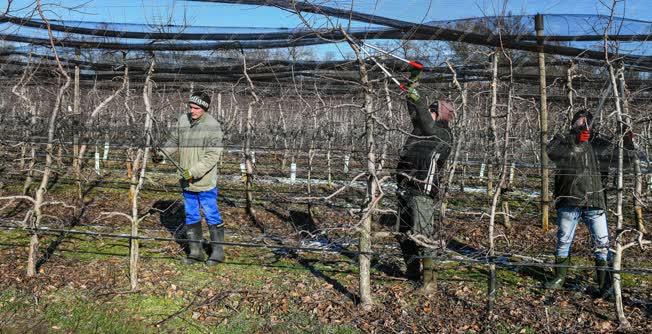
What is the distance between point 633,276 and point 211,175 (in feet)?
13.1

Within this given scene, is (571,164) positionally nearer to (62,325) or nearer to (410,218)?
(410,218)

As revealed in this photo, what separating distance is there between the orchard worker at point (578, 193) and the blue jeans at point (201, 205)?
297 centimetres

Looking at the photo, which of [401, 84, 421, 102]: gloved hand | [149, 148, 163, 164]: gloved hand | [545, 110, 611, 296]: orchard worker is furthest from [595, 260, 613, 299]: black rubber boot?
[149, 148, 163, 164]: gloved hand

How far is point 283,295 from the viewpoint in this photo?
4594mm

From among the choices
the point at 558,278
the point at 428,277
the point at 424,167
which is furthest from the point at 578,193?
the point at 428,277

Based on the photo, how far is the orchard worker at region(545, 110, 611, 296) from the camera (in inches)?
179

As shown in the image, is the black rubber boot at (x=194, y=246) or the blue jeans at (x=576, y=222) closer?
the blue jeans at (x=576, y=222)

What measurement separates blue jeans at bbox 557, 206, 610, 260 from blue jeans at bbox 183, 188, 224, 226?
2.99 m

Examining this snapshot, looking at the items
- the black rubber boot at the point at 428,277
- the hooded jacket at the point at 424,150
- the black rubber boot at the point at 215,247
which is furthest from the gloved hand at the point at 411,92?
the black rubber boot at the point at 215,247

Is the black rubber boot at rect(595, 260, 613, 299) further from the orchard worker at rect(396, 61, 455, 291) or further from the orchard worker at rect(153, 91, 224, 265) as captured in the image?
the orchard worker at rect(153, 91, 224, 265)

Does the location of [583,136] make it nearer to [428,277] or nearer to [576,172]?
[576,172]

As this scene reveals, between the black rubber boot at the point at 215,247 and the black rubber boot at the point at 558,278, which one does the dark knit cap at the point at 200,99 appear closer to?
the black rubber boot at the point at 215,247

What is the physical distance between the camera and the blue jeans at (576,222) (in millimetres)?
4562

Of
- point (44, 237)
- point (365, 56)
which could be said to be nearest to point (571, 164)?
point (365, 56)
